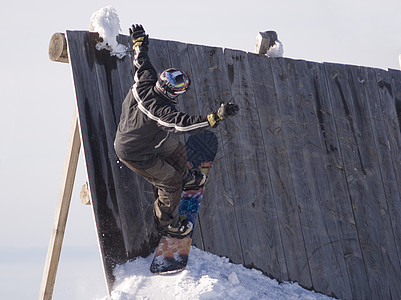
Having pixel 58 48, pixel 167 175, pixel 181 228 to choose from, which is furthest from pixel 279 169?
pixel 58 48

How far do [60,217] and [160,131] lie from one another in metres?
1.81

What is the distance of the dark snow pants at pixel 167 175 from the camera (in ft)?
19.3

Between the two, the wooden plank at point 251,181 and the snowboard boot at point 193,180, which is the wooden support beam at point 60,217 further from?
the wooden plank at point 251,181

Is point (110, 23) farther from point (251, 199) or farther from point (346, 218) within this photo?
point (346, 218)

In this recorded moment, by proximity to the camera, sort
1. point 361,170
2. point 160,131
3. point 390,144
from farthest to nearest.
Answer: point 390,144
point 361,170
point 160,131

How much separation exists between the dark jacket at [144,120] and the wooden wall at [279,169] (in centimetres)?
62

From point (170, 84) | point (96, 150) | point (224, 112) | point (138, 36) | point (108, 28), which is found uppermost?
point (108, 28)

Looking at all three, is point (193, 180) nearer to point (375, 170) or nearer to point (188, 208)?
point (188, 208)

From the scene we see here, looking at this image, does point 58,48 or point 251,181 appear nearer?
point 58,48

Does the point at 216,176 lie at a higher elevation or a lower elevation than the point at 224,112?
lower

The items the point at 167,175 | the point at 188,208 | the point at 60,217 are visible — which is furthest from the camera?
the point at 60,217

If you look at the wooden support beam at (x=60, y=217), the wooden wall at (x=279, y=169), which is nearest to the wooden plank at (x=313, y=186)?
the wooden wall at (x=279, y=169)

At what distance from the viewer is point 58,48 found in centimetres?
643

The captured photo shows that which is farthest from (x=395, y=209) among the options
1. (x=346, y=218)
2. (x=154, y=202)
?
(x=154, y=202)
